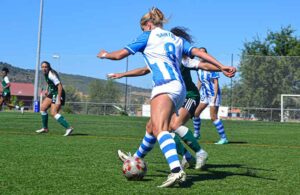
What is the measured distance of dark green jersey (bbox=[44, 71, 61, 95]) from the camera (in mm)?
12883

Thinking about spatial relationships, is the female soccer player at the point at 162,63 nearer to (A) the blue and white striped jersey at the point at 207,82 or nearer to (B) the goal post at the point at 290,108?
(A) the blue and white striped jersey at the point at 207,82

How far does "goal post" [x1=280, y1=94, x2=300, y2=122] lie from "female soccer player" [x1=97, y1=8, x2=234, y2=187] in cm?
2996

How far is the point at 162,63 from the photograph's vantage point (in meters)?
5.45

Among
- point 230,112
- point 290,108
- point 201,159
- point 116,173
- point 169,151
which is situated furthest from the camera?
point 230,112

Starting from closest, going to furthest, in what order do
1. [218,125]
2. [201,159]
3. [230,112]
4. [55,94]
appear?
[201,159], [218,125], [55,94], [230,112]

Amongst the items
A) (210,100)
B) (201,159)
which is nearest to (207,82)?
(210,100)

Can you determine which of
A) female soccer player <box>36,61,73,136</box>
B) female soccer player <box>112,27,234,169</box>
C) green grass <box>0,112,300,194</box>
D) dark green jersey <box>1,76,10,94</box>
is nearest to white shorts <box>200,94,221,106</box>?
green grass <box>0,112,300,194</box>

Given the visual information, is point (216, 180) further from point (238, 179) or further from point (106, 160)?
point (106, 160)

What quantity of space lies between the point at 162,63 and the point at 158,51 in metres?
0.14

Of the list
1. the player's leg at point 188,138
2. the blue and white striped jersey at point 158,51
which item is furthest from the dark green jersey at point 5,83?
the blue and white striped jersey at point 158,51

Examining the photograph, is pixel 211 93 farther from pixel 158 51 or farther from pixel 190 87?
pixel 158 51

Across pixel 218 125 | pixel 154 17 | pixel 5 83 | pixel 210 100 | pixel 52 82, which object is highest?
pixel 5 83

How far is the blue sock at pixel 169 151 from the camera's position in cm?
511

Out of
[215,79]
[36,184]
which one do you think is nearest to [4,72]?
[215,79]
